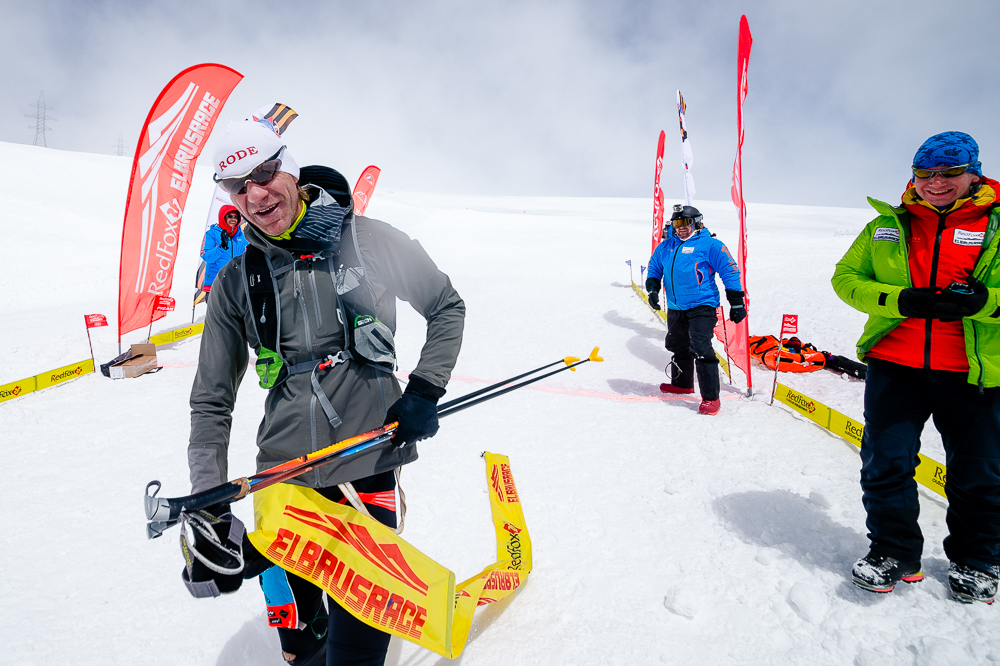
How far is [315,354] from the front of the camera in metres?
1.83

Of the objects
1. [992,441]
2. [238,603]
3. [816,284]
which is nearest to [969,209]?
[992,441]

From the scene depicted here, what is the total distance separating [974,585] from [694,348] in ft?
11.1

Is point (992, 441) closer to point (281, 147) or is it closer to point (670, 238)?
point (281, 147)

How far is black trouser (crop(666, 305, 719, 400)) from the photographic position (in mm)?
5289

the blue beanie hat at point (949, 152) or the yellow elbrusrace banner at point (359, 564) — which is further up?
the blue beanie hat at point (949, 152)

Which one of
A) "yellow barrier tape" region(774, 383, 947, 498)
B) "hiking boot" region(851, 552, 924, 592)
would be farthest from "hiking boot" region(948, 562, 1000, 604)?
"yellow barrier tape" region(774, 383, 947, 498)

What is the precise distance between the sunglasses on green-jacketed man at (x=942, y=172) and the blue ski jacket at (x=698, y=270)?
310 centimetres

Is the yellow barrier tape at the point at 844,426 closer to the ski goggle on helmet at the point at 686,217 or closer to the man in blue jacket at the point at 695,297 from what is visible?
the man in blue jacket at the point at 695,297

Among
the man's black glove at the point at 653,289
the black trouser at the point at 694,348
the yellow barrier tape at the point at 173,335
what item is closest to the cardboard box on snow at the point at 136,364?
the yellow barrier tape at the point at 173,335

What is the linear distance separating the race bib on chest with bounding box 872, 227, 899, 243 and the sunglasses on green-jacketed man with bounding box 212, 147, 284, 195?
2.95m

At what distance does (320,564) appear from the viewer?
1740 mm

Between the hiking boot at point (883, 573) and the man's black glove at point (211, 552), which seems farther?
the hiking boot at point (883, 573)

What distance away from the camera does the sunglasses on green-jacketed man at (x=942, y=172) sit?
7.54ft

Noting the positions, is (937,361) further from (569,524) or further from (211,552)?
(211,552)
